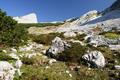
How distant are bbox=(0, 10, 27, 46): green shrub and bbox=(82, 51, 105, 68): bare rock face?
6959 mm

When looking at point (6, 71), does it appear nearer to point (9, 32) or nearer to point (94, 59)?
point (9, 32)

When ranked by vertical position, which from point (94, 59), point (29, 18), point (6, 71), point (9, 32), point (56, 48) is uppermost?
point (29, 18)

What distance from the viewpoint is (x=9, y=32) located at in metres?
27.7

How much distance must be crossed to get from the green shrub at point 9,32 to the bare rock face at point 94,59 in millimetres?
6959

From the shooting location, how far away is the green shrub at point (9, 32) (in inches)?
1071

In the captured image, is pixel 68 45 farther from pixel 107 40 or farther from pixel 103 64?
pixel 107 40

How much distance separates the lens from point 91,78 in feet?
74.9

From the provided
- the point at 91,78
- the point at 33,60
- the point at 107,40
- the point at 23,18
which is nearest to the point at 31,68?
the point at 33,60

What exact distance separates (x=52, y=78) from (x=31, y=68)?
9.13ft

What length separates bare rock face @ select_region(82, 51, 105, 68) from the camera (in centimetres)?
2590

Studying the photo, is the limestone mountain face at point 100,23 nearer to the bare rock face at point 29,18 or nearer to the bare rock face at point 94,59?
the bare rock face at point 94,59

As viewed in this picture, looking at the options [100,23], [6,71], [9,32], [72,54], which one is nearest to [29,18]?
[100,23]

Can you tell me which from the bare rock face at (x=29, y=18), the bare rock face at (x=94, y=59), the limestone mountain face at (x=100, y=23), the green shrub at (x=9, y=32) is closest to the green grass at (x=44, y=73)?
the bare rock face at (x=94, y=59)

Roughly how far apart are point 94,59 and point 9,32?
857cm
